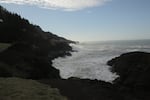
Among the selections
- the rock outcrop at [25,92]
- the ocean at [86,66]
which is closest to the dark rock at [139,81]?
the ocean at [86,66]

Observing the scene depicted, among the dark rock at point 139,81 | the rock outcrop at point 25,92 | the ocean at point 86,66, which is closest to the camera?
the rock outcrop at point 25,92

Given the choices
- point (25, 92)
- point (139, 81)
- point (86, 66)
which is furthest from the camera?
point (86, 66)

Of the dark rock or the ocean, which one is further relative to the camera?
the ocean

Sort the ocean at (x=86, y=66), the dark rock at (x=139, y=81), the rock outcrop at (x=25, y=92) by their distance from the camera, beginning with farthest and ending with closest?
the ocean at (x=86, y=66)
the dark rock at (x=139, y=81)
the rock outcrop at (x=25, y=92)

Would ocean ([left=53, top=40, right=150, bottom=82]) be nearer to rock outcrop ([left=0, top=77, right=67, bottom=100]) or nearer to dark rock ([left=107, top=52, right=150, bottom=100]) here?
dark rock ([left=107, top=52, right=150, bottom=100])

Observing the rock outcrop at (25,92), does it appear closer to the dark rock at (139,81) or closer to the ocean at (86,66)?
the dark rock at (139,81)

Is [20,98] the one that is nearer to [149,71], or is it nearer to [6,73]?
[6,73]

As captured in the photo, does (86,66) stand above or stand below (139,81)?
below

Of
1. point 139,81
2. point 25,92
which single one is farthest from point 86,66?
point 25,92

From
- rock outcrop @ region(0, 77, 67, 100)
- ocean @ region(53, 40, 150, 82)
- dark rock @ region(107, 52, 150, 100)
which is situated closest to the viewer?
rock outcrop @ region(0, 77, 67, 100)

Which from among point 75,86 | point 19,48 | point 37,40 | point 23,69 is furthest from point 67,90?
point 37,40

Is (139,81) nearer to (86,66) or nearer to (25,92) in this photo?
(25,92)

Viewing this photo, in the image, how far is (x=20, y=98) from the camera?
41.8 ft

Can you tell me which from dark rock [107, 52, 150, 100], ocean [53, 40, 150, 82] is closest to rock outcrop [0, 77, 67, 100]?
dark rock [107, 52, 150, 100]
